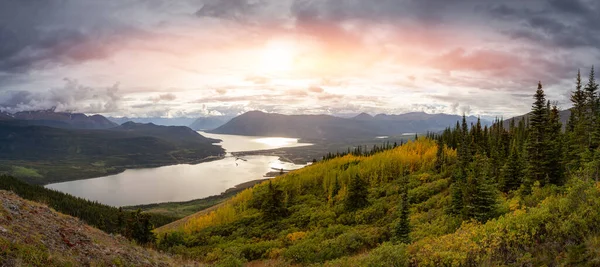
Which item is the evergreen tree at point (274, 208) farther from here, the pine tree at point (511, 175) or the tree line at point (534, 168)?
the pine tree at point (511, 175)

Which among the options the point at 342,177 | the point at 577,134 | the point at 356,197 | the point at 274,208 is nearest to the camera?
the point at 577,134

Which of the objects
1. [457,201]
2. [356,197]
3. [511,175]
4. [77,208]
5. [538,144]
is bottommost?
[77,208]

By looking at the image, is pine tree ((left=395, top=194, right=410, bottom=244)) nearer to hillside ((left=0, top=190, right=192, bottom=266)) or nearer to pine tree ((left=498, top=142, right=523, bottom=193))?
pine tree ((left=498, top=142, right=523, bottom=193))

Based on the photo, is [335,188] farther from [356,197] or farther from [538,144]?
[538,144]

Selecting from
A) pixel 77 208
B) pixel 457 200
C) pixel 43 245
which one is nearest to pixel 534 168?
pixel 457 200

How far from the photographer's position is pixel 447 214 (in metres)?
38.2

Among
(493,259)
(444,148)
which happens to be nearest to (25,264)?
(493,259)

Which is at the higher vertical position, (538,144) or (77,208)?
(538,144)

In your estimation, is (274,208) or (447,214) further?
(274,208)

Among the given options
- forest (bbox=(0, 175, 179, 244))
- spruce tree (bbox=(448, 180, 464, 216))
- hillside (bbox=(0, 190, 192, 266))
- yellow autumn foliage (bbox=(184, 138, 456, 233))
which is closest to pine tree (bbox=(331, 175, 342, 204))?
yellow autumn foliage (bbox=(184, 138, 456, 233))

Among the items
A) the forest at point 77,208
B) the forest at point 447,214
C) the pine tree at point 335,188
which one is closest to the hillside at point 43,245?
the forest at point 447,214

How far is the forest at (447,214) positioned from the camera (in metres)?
15.9

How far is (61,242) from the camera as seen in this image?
18766 millimetres

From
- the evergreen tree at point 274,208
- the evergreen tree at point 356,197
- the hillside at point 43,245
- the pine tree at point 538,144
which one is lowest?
the evergreen tree at point 274,208
